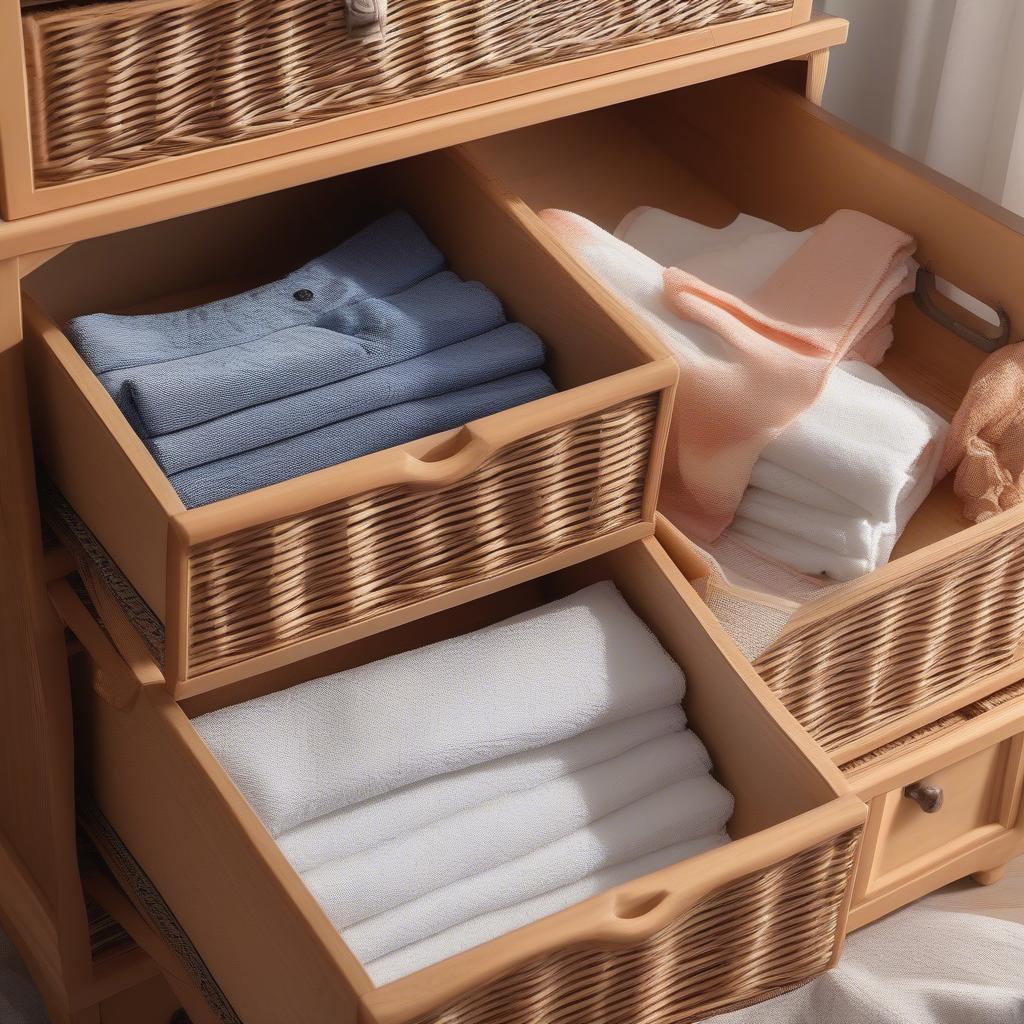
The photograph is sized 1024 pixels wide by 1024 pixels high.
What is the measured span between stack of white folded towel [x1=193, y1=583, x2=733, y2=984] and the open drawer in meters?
0.10

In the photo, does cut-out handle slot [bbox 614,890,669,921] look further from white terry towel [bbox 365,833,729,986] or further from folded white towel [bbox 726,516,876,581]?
folded white towel [bbox 726,516,876,581]

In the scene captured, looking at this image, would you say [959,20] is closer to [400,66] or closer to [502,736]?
[400,66]

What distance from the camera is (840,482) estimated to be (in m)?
1.12

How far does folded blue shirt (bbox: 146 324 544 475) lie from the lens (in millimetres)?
924

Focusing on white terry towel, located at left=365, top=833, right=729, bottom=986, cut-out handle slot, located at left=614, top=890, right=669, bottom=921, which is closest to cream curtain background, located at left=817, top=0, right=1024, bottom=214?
white terry towel, located at left=365, top=833, right=729, bottom=986

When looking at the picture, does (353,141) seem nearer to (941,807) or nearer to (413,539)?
(413,539)

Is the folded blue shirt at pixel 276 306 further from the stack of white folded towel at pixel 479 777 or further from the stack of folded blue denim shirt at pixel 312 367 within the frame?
the stack of white folded towel at pixel 479 777

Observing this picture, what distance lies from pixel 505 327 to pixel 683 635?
0.25 meters

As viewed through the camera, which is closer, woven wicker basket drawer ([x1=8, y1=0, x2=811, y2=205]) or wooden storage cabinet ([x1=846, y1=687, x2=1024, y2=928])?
woven wicker basket drawer ([x1=8, y1=0, x2=811, y2=205])

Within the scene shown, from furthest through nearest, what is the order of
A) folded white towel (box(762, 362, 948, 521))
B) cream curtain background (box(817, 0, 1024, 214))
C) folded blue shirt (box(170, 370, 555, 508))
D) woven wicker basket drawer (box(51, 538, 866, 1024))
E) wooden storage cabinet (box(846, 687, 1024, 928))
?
cream curtain background (box(817, 0, 1024, 214)) < wooden storage cabinet (box(846, 687, 1024, 928)) < folded white towel (box(762, 362, 948, 521)) < folded blue shirt (box(170, 370, 555, 508)) < woven wicker basket drawer (box(51, 538, 866, 1024))

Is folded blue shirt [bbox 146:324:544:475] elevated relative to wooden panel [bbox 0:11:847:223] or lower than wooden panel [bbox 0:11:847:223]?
lower

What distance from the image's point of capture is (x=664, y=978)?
93cm

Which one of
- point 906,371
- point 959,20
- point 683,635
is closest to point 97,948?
point 683,635

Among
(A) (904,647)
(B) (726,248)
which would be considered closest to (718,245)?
(B) (726,248)
